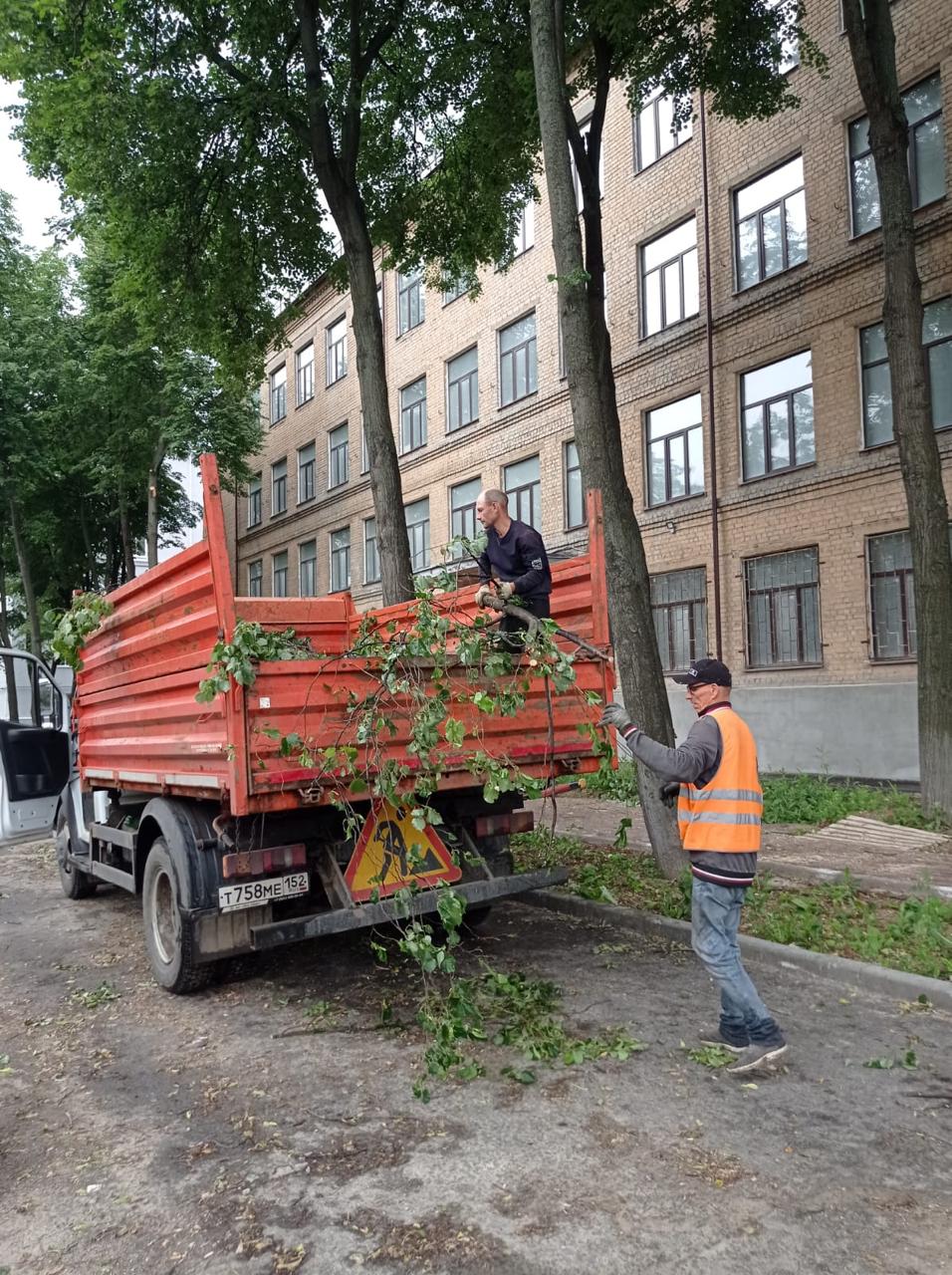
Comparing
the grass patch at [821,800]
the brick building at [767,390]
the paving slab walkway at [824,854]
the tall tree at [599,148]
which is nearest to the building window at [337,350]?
the brick building at [767,390]

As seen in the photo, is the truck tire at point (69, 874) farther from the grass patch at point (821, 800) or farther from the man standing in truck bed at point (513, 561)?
the grass patch at point (821, 800)

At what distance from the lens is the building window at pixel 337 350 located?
3039 cm

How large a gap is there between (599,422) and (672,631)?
36.5 ft

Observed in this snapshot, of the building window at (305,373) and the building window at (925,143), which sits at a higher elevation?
the building window at (305,373)

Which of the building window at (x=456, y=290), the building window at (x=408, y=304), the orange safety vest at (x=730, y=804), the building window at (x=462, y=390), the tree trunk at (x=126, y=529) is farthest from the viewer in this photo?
the building window at (x=408, y=304)

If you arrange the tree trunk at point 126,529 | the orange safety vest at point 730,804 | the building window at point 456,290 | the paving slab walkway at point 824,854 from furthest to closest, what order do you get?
the tree trunk at point 126,529 → the building window at point 456,290 → the paving slab walkway at point 824,854 → the orange safety vest at point 730,804

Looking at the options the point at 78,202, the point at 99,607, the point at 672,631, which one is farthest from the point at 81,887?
the point at 672,631

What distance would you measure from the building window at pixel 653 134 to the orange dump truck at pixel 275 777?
15619mm

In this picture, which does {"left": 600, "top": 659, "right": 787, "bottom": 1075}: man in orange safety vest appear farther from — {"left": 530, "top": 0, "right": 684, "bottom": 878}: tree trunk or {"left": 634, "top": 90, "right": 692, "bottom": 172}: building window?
{"left": 634, "top": 90, "right": 692, "bottom": 172}: building window

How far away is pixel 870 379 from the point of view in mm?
15109

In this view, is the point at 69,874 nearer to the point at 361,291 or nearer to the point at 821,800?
the point at 361,291

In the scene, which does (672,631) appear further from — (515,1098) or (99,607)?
(515,1098)

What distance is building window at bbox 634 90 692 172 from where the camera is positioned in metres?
18.8

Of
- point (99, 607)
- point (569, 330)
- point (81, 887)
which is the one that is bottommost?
point (81, 887)
